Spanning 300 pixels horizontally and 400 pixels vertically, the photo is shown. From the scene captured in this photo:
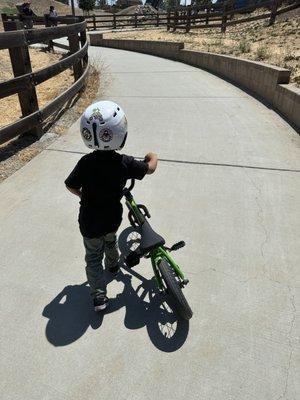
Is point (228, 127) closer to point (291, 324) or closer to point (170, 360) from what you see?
point (291, 324)

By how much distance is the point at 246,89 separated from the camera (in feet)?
30.6

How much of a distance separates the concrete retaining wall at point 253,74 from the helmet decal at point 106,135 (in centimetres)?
483

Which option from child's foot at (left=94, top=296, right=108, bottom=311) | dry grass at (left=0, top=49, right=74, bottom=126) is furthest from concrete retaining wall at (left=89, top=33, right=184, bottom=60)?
child's foot at (left=94, top=296, right=108, bottom=311)

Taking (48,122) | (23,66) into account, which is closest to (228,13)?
(48,122)

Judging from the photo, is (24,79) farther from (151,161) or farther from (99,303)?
(99,303)

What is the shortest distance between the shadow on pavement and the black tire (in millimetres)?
149

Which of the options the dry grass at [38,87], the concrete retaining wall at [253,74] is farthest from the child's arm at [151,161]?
the dry grass at [38,87]

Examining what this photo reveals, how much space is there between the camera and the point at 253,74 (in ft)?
29.2

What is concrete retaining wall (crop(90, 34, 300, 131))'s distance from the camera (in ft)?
22.1

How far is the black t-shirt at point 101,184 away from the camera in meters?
2.48

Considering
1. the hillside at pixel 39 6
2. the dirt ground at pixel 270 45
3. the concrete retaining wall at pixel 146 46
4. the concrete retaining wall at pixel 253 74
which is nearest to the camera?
the concrete retaining wall at pixel 253 74

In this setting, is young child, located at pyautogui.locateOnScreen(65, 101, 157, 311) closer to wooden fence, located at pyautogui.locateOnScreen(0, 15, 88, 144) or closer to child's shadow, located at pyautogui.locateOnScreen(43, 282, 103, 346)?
child's shadow, located at pyautogui.locateOnScreen(43, 282, 103, 346)

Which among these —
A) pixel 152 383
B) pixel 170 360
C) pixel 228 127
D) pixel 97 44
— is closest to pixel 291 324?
pixel 170 360

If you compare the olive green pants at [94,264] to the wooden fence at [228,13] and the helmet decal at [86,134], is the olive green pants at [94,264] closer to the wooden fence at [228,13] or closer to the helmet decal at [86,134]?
the helmet decal at [86,134]
